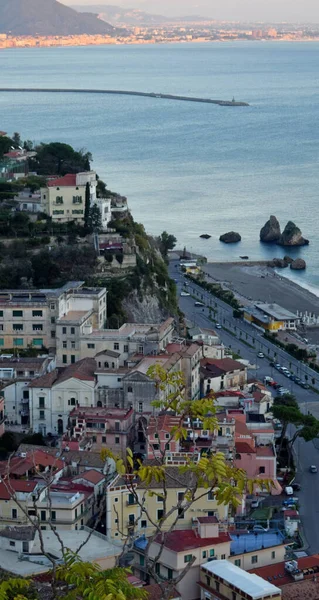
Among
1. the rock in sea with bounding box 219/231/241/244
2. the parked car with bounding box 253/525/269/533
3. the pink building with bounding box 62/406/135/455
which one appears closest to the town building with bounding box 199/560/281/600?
the parked car with bounding box 253/525/269/533

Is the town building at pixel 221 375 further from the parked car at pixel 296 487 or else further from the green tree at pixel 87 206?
the green tree at pixel 87 206

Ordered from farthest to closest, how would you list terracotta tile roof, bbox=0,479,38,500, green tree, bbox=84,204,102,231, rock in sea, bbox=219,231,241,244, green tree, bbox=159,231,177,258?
rock in sea, bbox=219,231,241,244, green tree, bbox=159,231,177,258, green tree, bbox=84,204,102,231, terracotta tile roof, bbox=0,479,38,500

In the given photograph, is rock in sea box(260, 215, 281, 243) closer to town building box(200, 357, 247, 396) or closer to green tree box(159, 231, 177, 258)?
green tree box(159, 231, 177, 258)

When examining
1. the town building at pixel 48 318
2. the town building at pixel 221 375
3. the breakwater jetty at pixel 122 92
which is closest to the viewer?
the town building at pixel 48 318

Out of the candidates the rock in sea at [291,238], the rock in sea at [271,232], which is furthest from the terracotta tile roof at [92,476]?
the rock in sea at [271,232]

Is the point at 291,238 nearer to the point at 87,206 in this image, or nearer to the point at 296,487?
the point at 87,206

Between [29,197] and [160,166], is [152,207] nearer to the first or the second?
[160,166]
